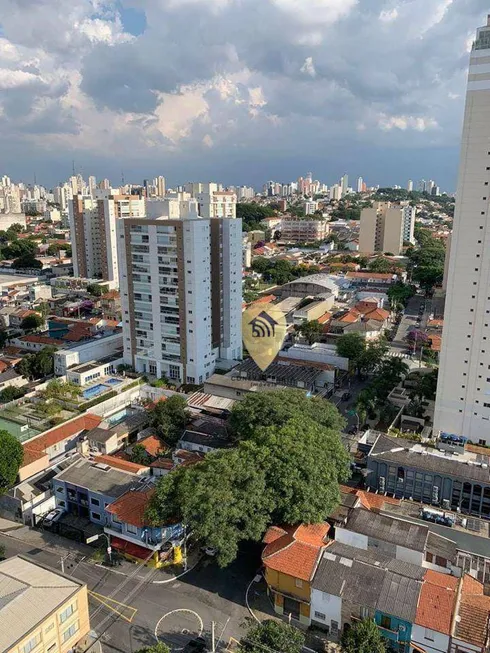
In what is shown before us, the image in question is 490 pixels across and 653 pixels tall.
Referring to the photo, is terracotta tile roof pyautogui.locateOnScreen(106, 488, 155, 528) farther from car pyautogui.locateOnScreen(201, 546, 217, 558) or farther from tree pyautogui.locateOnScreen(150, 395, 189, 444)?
tree pyautogui.locateOnScreen(150, 395, 189, 444)

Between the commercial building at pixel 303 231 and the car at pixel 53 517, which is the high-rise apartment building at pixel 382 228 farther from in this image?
the car at pixel 53 517

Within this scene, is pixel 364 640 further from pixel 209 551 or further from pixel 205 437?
pixel 205 437

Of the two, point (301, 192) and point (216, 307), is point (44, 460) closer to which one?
point (216, 307)

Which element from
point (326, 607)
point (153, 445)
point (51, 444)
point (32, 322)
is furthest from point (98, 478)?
point (32, 322)

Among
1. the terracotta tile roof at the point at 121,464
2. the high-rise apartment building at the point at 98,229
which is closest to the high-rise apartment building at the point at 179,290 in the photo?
→ the terracotta tile roof at the point at 121,464

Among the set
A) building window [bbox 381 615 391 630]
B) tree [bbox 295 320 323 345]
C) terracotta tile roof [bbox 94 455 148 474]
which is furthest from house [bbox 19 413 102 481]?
tree [bbox 295 320 323 345]
